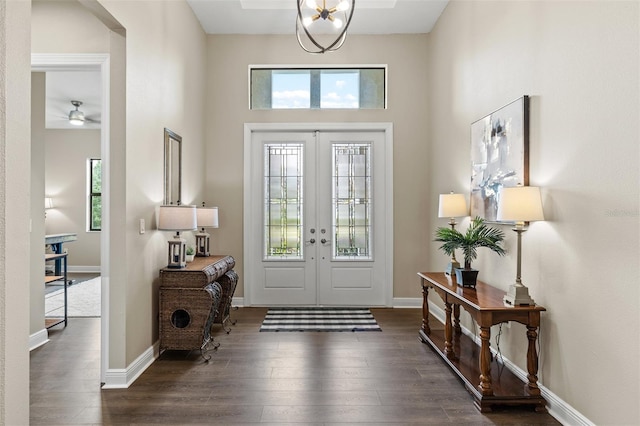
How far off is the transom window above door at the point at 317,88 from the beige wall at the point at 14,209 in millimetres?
3800

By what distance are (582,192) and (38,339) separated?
4.76 metres

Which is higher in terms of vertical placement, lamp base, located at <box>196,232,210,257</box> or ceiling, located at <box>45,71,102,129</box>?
ceiling, located at <box>45,71,102,129</box>

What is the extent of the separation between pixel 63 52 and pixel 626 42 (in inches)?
149

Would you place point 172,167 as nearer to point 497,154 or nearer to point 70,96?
point 497,154

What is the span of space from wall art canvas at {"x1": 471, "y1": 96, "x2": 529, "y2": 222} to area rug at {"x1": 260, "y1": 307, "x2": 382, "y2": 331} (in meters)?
1.83

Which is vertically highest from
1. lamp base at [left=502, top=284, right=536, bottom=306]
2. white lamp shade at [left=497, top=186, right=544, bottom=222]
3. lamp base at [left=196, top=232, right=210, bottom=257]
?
white lamp shade at [left=497, top=186, right=544, bottom=222]

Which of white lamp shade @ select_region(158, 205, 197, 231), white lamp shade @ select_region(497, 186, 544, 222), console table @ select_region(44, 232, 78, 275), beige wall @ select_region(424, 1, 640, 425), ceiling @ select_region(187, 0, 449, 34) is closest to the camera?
beige wall @ select_region(424, 1, 640, 425)

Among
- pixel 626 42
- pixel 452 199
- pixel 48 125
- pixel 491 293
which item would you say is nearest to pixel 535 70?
pixel 626 42

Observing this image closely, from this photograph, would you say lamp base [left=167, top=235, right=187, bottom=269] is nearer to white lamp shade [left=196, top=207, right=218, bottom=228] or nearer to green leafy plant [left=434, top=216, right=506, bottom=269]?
white lamp shade [left=196, top=207, right=218, bottom=228]

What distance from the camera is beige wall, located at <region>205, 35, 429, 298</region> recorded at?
5.34 metres

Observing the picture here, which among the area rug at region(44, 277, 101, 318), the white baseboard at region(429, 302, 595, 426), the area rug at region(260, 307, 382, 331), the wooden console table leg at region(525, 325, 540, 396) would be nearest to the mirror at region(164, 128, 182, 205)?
the area rug at region(260, 307, 382, 331)

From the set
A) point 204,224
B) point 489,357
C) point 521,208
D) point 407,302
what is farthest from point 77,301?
point 521,208

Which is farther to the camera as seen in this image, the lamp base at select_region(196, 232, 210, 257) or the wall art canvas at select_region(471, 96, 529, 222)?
the lamp base at select_region(196, 232, 210, 257)

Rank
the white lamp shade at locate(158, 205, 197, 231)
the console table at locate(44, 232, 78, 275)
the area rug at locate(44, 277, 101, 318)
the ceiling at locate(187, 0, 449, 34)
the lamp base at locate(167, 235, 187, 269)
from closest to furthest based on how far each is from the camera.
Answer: the white lamp shade at locate(158, 205, 197, 231), the lamp base at locate(167, 235, 187, 269), the ceiling at locate(187, 0, 449, 34), the area rug at locate(44, 277, 101, 318), the console table at locate(44, 232, 78, 275)
